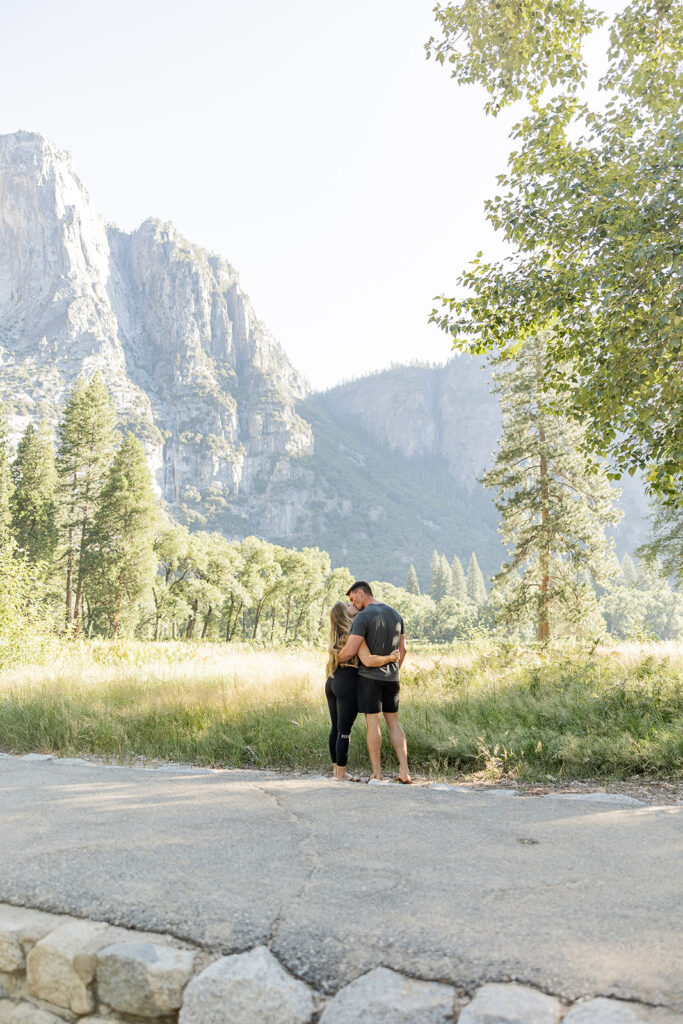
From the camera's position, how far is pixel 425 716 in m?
8.42

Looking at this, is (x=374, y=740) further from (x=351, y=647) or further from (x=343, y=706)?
(x=351, y=647)

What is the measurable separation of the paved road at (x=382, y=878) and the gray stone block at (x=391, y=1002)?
8 cm

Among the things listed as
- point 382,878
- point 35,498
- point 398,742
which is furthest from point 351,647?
point 35,498

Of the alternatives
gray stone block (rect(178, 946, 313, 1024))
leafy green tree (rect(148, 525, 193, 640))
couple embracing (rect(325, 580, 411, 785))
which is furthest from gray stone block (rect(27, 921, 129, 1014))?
leafy green tree (rect(148, 525, 193, 640))

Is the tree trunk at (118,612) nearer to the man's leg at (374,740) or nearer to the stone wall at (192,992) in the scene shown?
the man's leg at (374,740)

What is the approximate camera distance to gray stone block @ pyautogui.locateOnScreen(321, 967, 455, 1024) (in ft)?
7.93

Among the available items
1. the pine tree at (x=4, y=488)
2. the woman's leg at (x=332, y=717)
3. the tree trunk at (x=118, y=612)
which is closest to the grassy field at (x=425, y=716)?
the woman's leg at (x=332, y=717)

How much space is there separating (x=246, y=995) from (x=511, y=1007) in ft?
3.36

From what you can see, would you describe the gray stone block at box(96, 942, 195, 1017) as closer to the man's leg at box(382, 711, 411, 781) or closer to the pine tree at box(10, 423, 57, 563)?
the man's leg at box(382, 711, 411, 781)

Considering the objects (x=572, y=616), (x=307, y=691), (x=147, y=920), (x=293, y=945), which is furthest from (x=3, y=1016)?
(x=572, y=616)

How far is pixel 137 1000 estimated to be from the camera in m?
2.82

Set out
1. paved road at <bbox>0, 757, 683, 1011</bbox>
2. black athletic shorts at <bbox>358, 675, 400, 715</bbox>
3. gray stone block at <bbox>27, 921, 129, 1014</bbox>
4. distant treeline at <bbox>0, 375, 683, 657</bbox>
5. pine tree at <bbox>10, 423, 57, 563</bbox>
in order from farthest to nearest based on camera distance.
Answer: pine tree at <bbox>10, 423, 57, 563</bbox>
distant treeline at <bbox>0, 375, 683, 657</bbox>
black athletic shorts at <bbox>358, 675, 400, 715</bbox>
gray stone block at <bbox>27, 921, 129, 1014</bbox>
paved road at <bbox>0, 757, 683, 1011</bbox>

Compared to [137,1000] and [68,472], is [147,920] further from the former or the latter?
[68,472]

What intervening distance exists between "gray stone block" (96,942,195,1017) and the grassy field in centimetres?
452
